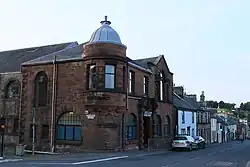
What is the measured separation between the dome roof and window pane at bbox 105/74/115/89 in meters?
2.77

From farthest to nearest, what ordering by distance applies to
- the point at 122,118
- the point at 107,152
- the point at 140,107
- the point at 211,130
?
the point at 211,130 < the point at 140,107 < the point at 122,118 < the point at 107,152

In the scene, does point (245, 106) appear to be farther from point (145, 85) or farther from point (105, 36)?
point (105, 36)

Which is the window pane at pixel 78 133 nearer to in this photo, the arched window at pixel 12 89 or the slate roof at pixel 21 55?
the arched window at pixel 12 89

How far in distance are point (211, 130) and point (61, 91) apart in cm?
4143

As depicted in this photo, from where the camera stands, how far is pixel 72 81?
29094 mm

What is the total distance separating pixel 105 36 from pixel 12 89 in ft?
39.3

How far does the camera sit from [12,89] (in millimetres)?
34000

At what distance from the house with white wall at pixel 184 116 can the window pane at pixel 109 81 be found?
17159 millimetres

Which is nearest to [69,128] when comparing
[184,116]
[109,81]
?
[109,81]

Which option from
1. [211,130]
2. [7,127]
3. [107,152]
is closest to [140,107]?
[107,152]

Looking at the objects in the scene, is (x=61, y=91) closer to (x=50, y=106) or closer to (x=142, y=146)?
(x=50, y=106)

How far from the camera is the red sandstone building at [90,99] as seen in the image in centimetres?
2717

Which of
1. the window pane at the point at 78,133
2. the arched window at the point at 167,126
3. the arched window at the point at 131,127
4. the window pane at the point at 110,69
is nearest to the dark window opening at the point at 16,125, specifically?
the window pane at the point at 78,133

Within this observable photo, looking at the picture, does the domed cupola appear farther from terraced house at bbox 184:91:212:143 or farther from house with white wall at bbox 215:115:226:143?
house with white wall at bbox 215:115:226:143
